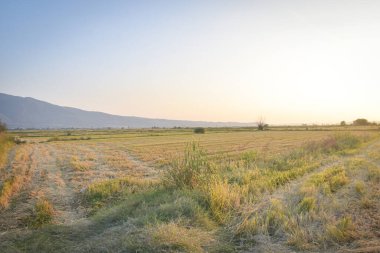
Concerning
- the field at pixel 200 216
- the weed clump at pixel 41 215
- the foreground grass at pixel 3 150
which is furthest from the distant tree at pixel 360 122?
the weed clump at pixel 41 215

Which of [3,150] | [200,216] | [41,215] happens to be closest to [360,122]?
[3,150]

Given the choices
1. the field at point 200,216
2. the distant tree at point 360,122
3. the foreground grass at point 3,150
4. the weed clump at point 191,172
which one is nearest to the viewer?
the field at point 200,216

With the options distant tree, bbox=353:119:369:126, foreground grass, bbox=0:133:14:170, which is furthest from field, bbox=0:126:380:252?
distant tree, bbox=353:119:369:126

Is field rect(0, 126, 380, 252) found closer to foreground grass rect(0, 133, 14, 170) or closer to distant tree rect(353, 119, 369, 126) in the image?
foreground grass rect(0, 133, 14, 170)

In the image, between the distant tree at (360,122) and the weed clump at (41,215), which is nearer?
the weed clump at (41,215)

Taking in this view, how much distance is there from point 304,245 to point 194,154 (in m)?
5.43

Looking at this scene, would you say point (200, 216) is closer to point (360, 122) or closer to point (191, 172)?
point (191, 172)

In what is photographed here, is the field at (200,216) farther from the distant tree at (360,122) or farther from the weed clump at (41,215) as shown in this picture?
the distant tree at (360,122)

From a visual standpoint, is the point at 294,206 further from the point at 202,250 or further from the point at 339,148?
the point at 339,148

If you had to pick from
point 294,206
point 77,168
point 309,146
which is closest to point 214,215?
point 294,206

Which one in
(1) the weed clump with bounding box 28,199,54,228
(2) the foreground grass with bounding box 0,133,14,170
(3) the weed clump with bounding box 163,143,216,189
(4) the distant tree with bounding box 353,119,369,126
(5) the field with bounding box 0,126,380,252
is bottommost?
(2) the foreground grass with bounding box 0,133,14,170

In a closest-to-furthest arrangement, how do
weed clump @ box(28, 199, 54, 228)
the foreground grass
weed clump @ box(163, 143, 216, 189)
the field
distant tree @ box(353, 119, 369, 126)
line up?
1. the field
2. weed clump @ box(28, 199, 54, 228)
3. weed clump @ box(163, 143, 216, 189)
4. the foreground grass
5. distant tree @ box(353, 119, 369, 126)

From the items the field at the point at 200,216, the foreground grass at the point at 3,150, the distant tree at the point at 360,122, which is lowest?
the foreground grass at the point at 3,150

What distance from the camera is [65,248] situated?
269 inches
